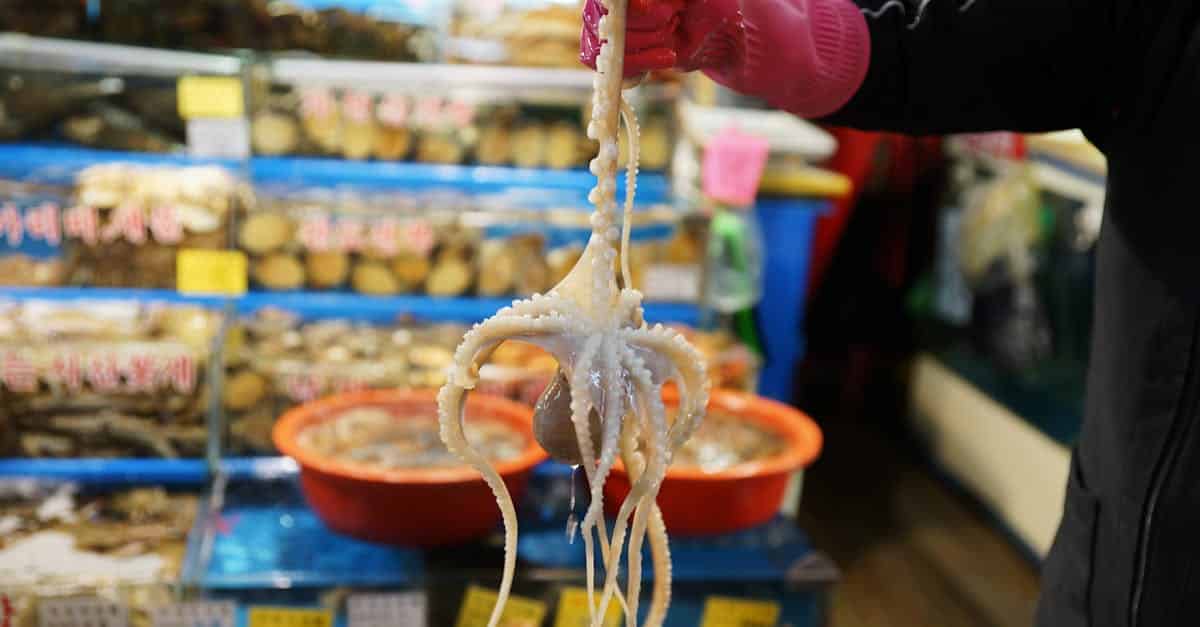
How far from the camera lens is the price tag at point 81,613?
5.38ft

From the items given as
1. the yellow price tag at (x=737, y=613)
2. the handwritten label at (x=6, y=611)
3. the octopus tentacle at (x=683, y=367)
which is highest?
the octopus tentacle at (x=683, y=367)

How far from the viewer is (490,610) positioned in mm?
1748

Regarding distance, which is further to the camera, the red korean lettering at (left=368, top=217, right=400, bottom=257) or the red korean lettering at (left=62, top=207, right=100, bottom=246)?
the red korean lettering at (left=368, top=217, right=400, bottom=257)

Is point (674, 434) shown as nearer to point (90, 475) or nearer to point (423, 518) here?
point (423, 518)

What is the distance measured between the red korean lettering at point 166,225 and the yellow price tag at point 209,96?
0.38 meters

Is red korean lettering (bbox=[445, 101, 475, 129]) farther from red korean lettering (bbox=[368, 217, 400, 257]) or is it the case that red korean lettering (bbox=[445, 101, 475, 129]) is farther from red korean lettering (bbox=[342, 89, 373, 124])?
red korean lettering (bbox=[368, 217, 400, 257])

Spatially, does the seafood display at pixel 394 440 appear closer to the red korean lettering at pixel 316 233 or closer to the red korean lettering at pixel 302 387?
the red korean lettering at pixel 302 387

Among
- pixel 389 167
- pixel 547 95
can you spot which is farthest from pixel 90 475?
pixel 547 95

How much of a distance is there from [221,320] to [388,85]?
91cm

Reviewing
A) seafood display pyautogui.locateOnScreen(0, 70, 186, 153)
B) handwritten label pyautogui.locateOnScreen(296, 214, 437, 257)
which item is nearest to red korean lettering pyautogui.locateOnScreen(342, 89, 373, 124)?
seafood display pyautogui.locateOnScreen(0, 70, 186, 153)

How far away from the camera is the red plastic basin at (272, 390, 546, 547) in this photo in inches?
65.9

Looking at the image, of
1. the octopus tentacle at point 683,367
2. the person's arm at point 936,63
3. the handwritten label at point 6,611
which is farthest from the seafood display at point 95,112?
Answer: the octopus tentacle at point 683,367

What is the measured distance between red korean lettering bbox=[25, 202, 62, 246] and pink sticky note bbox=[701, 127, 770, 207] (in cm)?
161

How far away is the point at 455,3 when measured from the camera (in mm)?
3119
